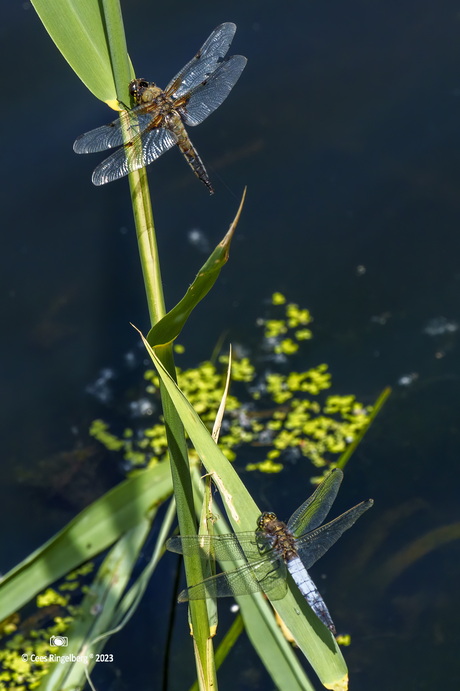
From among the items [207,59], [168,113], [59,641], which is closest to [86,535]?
[59,641]

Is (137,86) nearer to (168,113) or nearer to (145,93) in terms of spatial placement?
(145,93)

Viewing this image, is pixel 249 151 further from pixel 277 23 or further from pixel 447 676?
pixel 447 676

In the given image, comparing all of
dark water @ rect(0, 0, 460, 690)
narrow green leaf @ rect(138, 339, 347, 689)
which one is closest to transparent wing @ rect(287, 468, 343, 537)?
narrow green leaf @ rect(138, 339, 347, 689)

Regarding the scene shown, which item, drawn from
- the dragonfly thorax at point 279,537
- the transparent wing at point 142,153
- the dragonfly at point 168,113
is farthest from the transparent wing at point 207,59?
the dragonfly thorax at point 279,537

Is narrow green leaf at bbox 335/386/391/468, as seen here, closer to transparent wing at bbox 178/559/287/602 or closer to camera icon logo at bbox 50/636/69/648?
transparent wing at bbox 178/559/287/602

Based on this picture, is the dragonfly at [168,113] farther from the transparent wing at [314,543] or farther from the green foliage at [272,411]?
the green foliage at [272,411]

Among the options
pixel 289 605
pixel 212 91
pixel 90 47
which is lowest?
pixel 289 605
